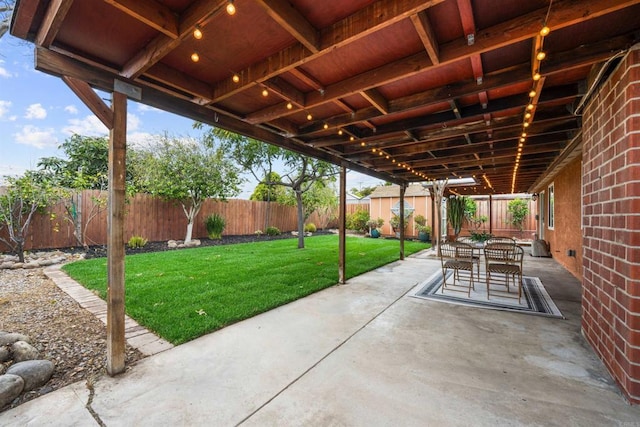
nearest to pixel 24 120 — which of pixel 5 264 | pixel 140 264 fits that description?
pixel 5 264

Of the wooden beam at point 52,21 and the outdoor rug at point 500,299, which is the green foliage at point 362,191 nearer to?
the outdoor rug at point 500,299

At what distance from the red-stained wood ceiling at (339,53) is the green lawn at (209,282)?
90.8 inches

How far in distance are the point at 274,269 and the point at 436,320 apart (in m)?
3.40

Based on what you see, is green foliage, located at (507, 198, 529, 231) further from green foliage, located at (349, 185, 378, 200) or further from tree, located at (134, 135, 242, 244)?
green foliage, located at (349, 185, 378, 200)

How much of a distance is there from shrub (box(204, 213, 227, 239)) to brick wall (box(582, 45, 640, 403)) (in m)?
10.3

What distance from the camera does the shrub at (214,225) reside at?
34.0ft

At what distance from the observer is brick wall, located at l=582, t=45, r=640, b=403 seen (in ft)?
5.82

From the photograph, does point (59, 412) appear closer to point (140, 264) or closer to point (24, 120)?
point (140, 264)

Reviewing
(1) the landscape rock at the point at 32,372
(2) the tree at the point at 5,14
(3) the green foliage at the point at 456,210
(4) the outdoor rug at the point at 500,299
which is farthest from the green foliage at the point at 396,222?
(2) the tree at the point at 5,14

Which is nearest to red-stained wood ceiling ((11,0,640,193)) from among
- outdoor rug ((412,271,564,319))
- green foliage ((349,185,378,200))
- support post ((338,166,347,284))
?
support post ((338,166,347,284))

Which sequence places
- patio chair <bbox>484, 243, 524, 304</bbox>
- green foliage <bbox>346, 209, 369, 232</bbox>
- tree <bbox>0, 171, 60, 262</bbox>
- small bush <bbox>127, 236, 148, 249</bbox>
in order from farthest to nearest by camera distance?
1. green foliage <bbox>346, 209, 369, 232</bbox>
2. small bush <bbox>127, 236, 148, 249</bbox>
3. tree <bbox>0, 171, 60, 262</bbox>
4. patio chair <bbox>484, 243, 524, 304</bbox>

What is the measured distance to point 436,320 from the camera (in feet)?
10.6

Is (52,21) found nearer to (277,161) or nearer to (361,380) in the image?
(361,380)

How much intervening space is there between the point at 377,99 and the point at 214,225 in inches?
359
